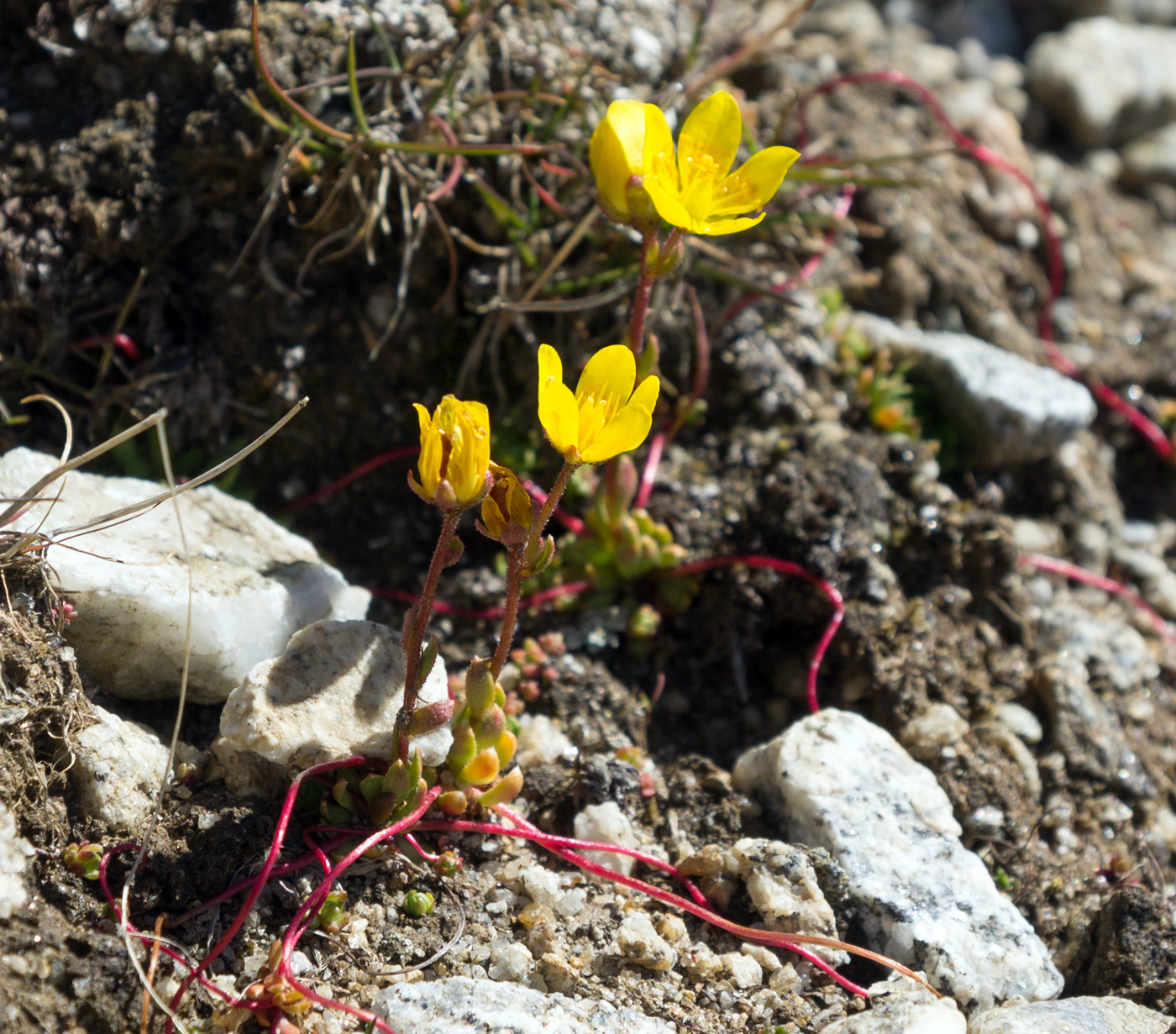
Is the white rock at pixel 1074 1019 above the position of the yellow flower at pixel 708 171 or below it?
below

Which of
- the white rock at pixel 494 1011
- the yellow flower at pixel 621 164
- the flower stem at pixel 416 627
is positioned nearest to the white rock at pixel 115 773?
the flower stem at pixel 416 627

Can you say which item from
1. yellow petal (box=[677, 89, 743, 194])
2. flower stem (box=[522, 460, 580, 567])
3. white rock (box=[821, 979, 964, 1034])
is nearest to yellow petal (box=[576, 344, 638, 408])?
flower stem (box=[522, 460, 580, 567])

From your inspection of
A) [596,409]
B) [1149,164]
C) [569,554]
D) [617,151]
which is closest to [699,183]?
[617,151]

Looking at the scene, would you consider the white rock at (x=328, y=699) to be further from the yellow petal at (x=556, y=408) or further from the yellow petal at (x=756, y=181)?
the yellow petal at (x=756, y=181)

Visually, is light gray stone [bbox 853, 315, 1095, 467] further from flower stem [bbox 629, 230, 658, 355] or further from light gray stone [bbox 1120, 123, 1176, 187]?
light gray stone [bbox 1120, 123, 1176, 187]

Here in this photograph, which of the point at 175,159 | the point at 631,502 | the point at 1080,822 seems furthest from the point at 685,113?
the point at 1080,822

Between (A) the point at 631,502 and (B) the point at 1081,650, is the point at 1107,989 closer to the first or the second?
(B) the point at 1081,650
